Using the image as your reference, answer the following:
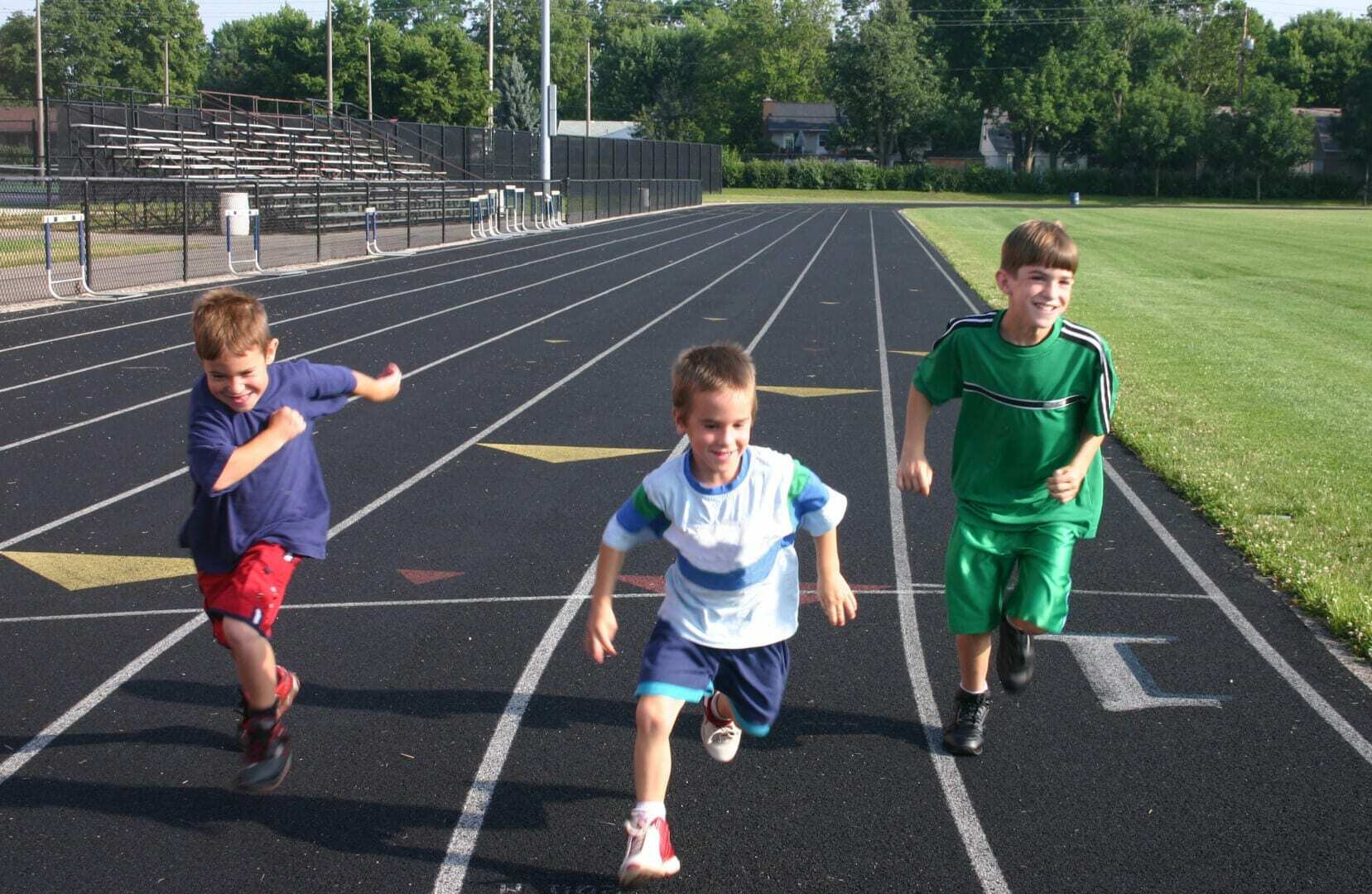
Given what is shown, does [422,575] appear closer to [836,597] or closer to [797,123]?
[836,597]

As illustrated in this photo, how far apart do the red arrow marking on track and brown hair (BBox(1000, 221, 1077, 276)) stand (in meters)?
3.30

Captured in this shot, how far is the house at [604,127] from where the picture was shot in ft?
399

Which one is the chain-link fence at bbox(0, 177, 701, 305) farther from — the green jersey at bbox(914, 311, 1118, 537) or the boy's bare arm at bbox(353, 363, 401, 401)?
the green jersey at bbox(914, 311, 1118, 537)

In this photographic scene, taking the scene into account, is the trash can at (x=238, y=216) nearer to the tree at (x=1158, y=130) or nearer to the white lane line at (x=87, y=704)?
the white lane line at (x=87, y=704)

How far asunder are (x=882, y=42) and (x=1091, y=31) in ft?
48.7

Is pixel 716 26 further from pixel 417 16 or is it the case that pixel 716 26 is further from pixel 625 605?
pixel 625 605

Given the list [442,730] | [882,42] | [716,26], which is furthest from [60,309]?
[716,26]

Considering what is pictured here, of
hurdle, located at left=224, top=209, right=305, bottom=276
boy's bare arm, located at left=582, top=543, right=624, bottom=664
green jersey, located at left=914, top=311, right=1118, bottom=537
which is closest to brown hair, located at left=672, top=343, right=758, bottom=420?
boy's bare arm, located at left=582, top=543, right=624, bottom=664

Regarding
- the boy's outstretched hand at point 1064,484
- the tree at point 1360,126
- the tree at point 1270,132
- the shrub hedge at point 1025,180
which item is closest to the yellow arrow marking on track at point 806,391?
the boy's outstretched hand at point 1064,484

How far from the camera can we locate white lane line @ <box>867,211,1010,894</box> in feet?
13.0

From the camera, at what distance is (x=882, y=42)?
10044 cm

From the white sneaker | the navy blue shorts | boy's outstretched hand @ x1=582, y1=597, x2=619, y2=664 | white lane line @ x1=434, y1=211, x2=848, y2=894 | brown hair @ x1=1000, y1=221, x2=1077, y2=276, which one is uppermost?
brown hair @ x1=1000, y1=221, x2=1077, y2=276

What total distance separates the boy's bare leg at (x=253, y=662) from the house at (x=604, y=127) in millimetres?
117437

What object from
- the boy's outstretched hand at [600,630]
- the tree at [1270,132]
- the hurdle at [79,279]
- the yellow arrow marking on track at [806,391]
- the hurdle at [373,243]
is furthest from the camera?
the tree at [1270,132]
